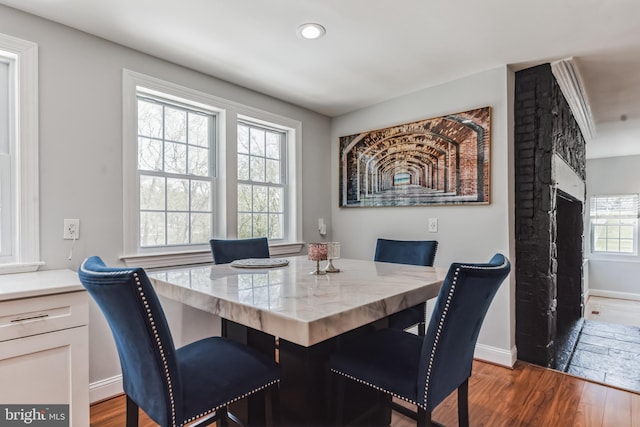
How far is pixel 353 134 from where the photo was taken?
385 centimetres

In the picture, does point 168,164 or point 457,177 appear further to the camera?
point 457,177

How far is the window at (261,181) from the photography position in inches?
129

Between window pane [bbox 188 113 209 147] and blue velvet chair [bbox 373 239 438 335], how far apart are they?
171 centimetres

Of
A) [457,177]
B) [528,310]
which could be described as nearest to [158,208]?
[457,177]

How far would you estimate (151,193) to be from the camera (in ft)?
8.66

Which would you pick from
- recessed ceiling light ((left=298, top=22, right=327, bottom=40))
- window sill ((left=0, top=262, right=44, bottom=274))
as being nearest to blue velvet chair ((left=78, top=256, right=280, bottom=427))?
window sill ((left=0, top=262, right=44, bottom=274))

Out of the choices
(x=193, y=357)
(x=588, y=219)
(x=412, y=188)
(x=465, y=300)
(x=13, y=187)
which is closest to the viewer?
(x=465, y=300)

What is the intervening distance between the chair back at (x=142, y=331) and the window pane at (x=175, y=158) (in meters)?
1.67

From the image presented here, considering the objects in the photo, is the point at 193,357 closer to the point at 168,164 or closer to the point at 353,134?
the point at 168,164

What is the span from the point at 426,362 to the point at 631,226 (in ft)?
22.5

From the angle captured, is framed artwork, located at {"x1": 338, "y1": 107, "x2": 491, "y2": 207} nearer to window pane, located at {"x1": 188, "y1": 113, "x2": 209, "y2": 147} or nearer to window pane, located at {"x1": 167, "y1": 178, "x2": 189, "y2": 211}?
window pane, located at {"x1": 188, "y1": 113, "x2": 209, "y2": 147}

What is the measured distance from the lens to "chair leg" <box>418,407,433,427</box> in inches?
50.0

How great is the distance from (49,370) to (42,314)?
0.27 m

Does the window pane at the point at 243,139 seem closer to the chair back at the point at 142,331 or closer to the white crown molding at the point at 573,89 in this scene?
the chair back at the point at 142,331
